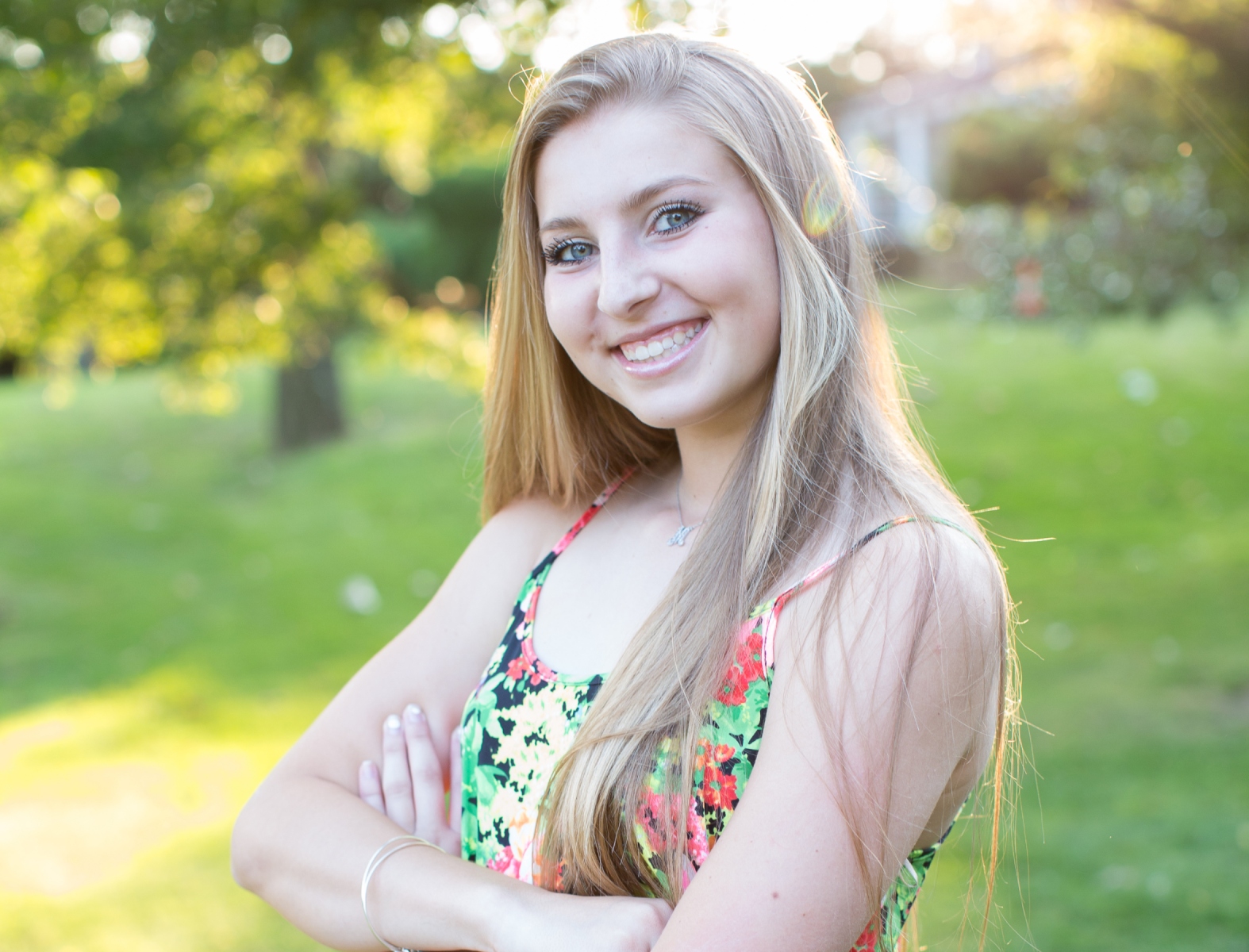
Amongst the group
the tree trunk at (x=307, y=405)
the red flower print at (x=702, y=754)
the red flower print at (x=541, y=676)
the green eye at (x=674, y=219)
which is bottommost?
the tree trunk at (x=307, y=405)

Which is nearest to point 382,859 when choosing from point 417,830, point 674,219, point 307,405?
point 417,830

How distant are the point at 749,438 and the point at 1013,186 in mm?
14594

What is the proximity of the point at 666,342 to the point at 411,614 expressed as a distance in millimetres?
6213

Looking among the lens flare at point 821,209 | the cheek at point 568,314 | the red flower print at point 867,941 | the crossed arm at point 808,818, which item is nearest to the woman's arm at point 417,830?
the crossed arm at point 808,818

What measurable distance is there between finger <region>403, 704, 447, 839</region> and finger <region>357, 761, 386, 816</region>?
55 millimetres

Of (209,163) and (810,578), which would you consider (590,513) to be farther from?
(209,163)

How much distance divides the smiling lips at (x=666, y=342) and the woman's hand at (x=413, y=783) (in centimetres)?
66

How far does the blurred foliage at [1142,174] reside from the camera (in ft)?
16.6

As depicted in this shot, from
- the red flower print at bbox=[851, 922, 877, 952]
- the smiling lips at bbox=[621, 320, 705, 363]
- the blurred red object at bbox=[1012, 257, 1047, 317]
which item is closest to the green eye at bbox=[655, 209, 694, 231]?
the smiling lips at bbox=[621, 320, 705, 363]

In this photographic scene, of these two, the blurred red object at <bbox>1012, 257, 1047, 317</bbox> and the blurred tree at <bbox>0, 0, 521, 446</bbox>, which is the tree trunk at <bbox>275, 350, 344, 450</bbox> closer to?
the blurred tree at <bbox>0, 0, 521, 446</bbox>

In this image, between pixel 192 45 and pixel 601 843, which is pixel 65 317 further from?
pixel 601 843

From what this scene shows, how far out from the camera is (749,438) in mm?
1556

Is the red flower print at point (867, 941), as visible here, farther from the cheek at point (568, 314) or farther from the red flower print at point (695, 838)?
the cheek at point (568, 314)

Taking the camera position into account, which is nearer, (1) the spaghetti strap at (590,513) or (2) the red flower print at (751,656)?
(2) the red flower print at (751,656)
